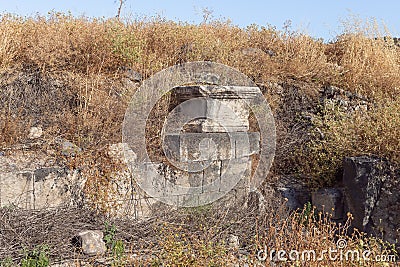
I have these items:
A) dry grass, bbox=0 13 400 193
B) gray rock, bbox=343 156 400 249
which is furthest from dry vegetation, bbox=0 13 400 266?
gray rock, bbox=343 156 400 249

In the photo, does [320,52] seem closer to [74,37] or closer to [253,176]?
[253,176]

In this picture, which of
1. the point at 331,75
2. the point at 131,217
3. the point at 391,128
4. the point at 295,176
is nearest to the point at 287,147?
the point at 295,176

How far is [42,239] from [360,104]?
5.52m

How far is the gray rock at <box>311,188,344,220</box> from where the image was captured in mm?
5355

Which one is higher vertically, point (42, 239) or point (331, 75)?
point (331, 75)

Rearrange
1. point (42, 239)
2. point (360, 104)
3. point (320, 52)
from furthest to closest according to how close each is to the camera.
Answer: point (320, 52) < point (360, 104) < point (42, 239)

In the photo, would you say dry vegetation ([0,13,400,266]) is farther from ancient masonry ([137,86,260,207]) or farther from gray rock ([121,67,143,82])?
ancient masonry ([137,86,260,207])

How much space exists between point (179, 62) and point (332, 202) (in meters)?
3.30

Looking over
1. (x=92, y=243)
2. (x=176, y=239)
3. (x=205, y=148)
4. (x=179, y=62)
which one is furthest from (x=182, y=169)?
(x=179, y=62)

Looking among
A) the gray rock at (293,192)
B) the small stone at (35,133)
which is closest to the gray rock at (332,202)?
the gray rock at (293,192)

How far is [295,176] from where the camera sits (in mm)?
6168

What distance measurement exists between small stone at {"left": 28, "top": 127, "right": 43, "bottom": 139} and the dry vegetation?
0.20 ft

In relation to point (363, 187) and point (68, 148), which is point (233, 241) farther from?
point (68, 148)

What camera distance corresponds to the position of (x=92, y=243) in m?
4.02
